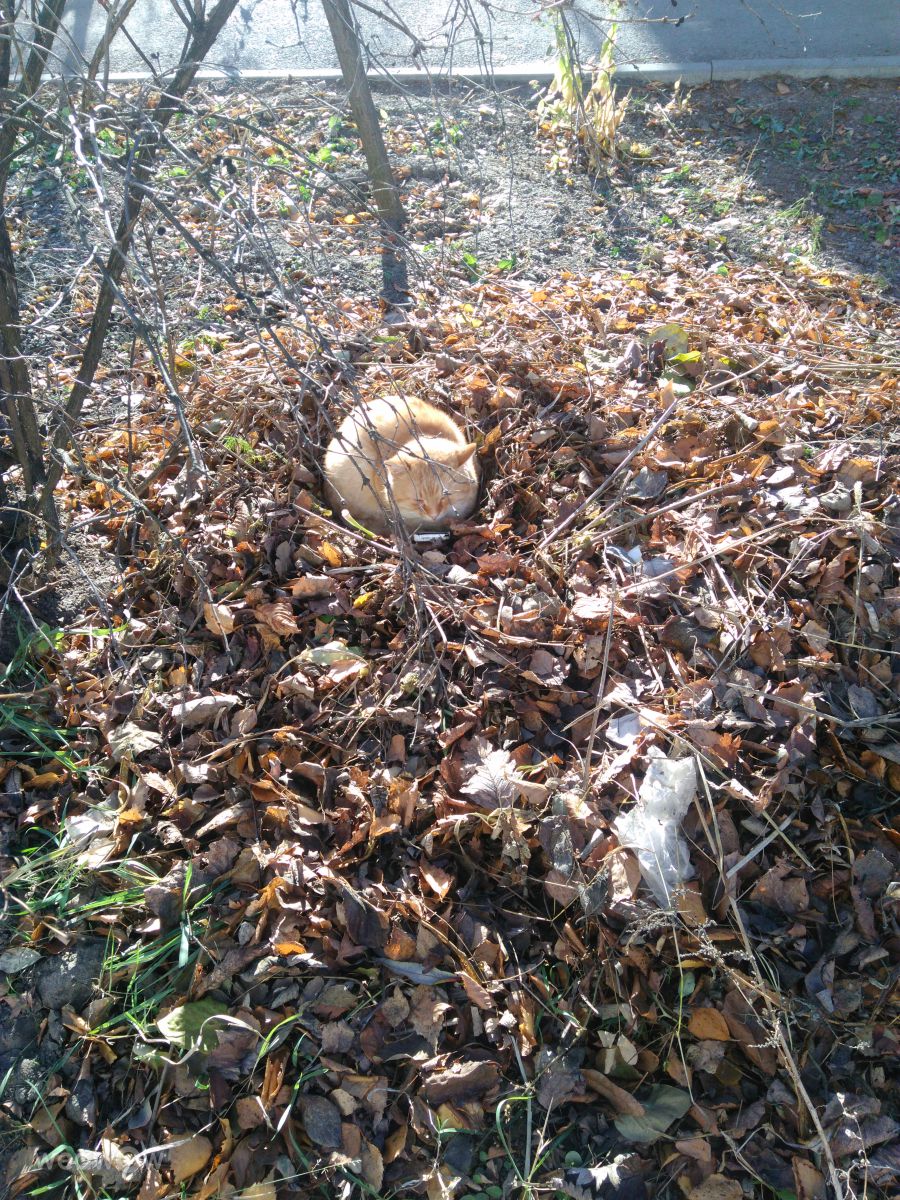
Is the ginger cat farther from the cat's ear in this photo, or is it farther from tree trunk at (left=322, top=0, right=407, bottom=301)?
tree trunk at (left=322, top=0, right=407, bottom=301)

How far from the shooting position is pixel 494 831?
7.14 feet

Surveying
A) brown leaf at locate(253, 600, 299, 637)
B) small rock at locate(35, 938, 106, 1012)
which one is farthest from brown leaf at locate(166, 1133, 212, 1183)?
brown leaf at locate(253, 600, 299, 637)

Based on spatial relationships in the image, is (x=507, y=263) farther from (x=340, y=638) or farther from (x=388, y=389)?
(x=340, y=638)

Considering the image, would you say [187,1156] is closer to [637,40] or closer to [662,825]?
[662,825]

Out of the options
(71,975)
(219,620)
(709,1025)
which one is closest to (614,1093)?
(709,1025)

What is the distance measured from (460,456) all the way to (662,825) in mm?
1427

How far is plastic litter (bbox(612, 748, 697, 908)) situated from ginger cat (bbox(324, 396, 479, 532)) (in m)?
1.20

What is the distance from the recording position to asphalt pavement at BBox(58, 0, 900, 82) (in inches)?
239

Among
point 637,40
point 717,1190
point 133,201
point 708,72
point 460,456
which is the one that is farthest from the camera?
point 637,40

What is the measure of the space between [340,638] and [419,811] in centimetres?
66

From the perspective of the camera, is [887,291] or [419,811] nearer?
[419,811]

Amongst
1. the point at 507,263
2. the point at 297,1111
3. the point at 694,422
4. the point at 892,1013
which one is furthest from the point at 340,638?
the point at 507,263

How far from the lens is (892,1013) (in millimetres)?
2051

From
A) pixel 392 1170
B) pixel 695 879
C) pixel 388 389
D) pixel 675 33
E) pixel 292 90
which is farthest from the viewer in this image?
pixel 675 33
